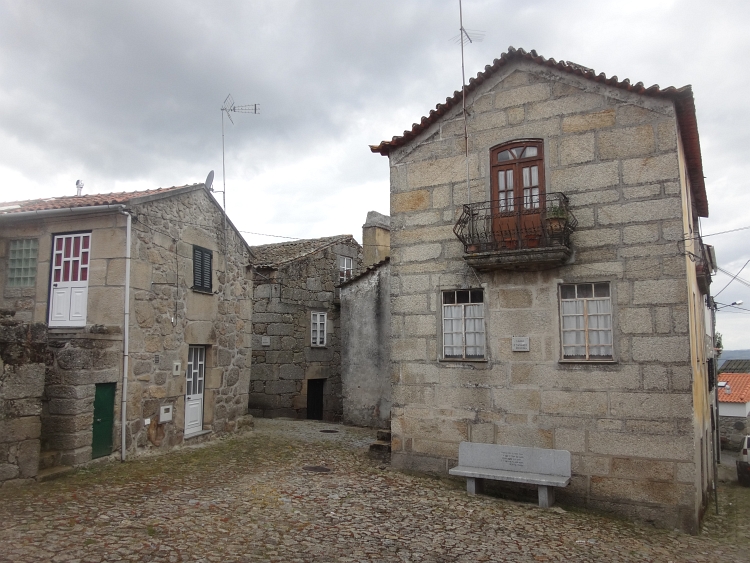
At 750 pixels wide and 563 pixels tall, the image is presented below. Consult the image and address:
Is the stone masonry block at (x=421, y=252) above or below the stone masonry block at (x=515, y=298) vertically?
above

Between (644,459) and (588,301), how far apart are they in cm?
230

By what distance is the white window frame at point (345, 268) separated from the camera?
1938 cm

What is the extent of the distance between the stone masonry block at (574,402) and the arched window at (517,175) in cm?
284

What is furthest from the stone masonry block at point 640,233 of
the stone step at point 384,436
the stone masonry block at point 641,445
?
the stone step at point 384,436

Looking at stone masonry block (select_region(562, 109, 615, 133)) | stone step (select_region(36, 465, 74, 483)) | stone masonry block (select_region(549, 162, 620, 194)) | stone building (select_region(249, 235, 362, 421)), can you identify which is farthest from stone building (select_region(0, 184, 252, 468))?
stone masonry block (select_region(562, 109, 615, 133))

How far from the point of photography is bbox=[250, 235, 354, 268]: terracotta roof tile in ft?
58.4

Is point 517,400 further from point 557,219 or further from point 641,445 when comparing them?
point 557,219

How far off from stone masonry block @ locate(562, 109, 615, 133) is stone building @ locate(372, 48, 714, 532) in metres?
0.03

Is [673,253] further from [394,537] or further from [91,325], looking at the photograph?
[91,325]

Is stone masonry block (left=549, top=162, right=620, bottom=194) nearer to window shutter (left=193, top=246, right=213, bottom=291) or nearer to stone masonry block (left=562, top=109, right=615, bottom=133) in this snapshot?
stone masonry block (left=562, top=109, right=615, bottom=133)

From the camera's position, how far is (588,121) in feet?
28.6

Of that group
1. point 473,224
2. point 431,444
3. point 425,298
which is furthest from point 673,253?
point 431,444

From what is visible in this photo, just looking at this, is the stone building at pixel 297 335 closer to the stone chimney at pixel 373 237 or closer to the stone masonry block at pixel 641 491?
the stone chimney at pixel 373 237

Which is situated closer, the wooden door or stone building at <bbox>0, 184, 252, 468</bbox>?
stone building at <bbox>0, 184, 252, 468</bbox>
